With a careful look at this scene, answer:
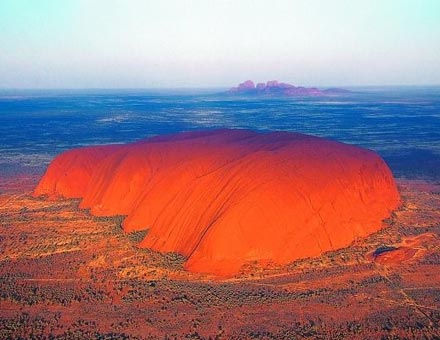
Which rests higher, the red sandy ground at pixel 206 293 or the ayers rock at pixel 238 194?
the ayers rock at pixel 238 194

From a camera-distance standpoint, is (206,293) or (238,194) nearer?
(206,293)

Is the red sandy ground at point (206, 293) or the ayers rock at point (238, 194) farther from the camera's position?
the ayers rock at point (238, 194)

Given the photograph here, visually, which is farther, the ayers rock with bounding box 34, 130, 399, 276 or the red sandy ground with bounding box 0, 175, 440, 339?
the ayers rock with bounding box 34, 130, 399, 276

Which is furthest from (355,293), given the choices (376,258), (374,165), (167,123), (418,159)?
(167,123)

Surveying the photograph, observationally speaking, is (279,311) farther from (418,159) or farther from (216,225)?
(418,159)

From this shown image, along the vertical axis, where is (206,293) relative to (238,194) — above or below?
below
